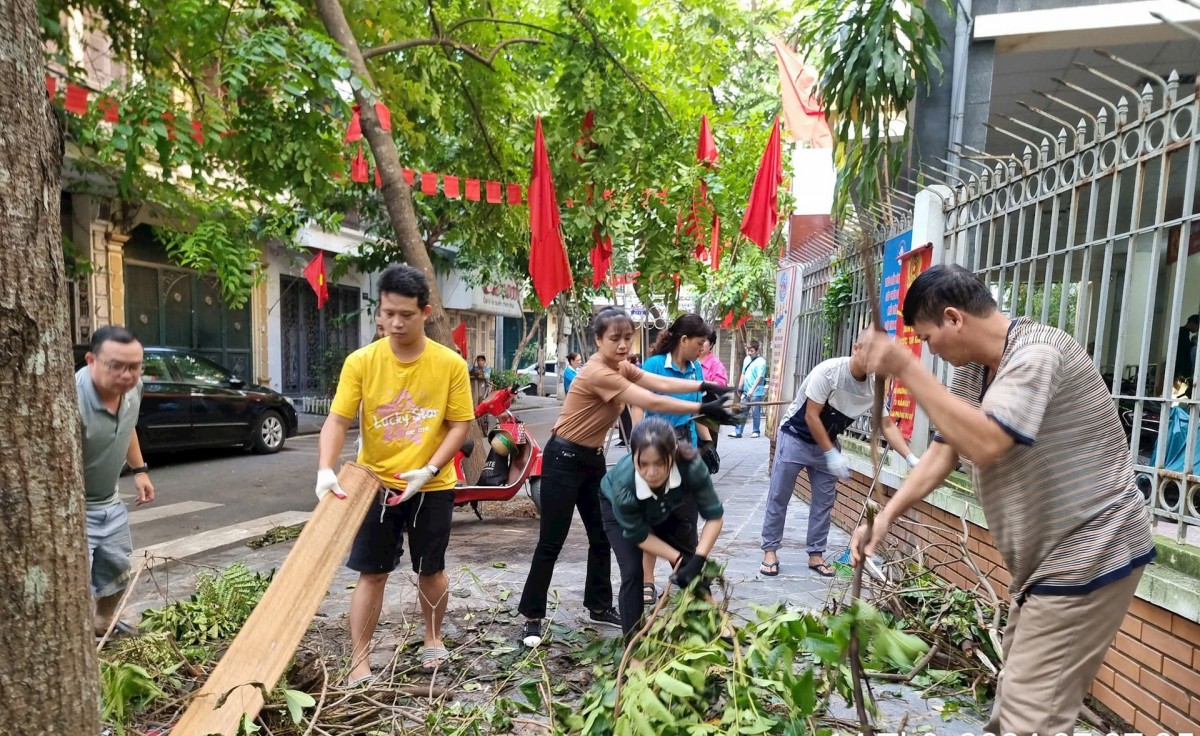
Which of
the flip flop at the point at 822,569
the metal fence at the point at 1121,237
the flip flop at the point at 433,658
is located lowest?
the flip flop at the point at 822,569

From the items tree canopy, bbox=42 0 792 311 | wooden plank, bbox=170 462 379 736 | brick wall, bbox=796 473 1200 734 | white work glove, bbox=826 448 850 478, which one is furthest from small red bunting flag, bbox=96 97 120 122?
brick wall, bbox=796 473 1200 734

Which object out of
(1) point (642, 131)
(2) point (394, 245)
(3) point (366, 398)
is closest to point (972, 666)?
(3) point (366, 398)

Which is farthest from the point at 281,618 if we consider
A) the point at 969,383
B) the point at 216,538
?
the point at 216,538

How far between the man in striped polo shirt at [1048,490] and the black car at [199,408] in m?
8.90

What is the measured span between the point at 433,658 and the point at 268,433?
28.0 feet

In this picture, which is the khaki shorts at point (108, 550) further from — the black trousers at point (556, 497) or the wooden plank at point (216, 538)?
the black trousers at point (556, 497)

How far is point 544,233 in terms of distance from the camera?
21.0 ft

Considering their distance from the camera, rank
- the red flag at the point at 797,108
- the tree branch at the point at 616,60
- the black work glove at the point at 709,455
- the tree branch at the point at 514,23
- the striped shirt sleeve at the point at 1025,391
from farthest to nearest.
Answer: the red flag at the point at 797,108 → the tree branch at the point at 514,23 → the tree branch at the point at 616,60 → the black work glove at the point at 709,455 → the striped shirt sleeve at the point at 1025,391

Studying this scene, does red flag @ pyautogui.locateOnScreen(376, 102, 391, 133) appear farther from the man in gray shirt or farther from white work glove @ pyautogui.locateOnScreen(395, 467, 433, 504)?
white work glove @ pyautogui.locateOnScreen(395, 467, 433, 504)

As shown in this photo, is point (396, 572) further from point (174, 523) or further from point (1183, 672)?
point (1183, 672)

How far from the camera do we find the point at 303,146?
5531mm

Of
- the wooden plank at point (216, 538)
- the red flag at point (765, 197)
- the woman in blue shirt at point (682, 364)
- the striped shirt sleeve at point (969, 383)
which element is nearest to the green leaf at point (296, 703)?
the woman in blue shirt at point (682, 364)

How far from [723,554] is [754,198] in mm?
3750

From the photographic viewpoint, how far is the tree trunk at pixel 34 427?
1.32 meters
